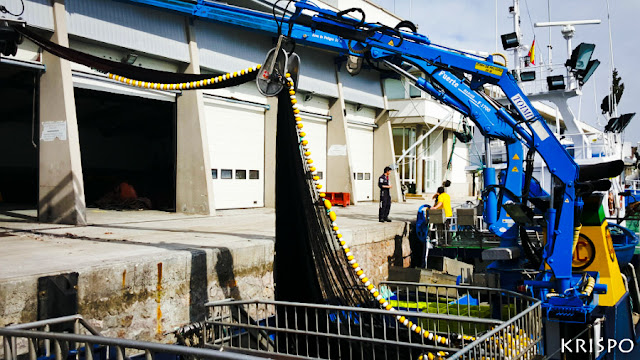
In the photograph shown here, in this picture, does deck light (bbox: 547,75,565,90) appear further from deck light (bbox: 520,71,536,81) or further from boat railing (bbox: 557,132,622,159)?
boat railing (bbox: 557,132,622,159)

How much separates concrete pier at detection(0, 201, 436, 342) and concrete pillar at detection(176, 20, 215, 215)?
299 cm

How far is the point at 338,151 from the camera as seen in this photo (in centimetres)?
2152

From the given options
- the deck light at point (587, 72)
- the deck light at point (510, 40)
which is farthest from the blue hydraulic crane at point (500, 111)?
the deck light at point (587, 72)

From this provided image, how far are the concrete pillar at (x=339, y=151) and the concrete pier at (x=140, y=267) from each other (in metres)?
9.76

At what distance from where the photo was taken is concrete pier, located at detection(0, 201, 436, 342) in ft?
19.3

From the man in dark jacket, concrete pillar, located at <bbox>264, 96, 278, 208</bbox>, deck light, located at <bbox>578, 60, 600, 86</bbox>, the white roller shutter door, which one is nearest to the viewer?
deck light, located at <bbox>578, 60, 600, 86</bbox>

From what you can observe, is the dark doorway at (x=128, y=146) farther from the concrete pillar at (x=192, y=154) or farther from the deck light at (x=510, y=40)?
the deck light at (x=510, y=40)

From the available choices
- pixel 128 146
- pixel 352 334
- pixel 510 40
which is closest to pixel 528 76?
pixel 510 40

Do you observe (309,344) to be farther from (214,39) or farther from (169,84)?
(214,39)

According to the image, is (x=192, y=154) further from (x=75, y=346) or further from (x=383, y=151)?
(x=383, y=151)

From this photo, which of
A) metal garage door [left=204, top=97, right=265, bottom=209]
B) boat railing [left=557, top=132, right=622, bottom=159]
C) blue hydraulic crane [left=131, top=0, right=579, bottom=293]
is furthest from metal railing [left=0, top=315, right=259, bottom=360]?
boat railing [left=557, top=132, right=622, bottom=159]

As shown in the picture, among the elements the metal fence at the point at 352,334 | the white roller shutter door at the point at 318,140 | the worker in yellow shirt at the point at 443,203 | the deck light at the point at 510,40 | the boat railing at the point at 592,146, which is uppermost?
the deck light at the point at 510,40

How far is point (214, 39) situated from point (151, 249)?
10.0m

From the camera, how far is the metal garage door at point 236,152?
16.5 m
